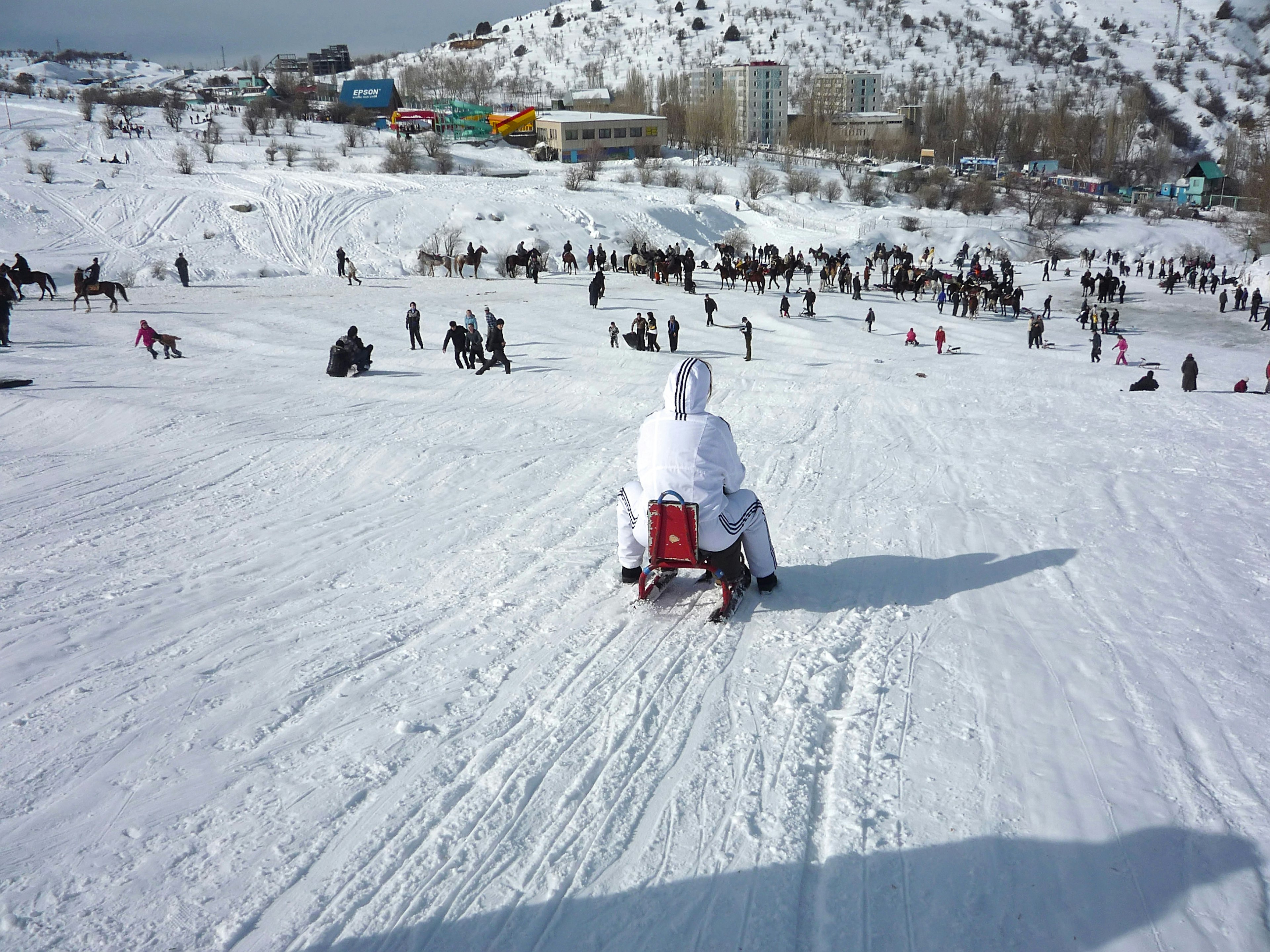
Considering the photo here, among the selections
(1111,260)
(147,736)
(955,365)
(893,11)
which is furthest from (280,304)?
(893,11)

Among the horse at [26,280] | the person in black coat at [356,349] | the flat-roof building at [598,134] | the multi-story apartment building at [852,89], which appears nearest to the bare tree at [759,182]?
the flat-roof building at [598,134]

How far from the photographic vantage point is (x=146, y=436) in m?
10.3

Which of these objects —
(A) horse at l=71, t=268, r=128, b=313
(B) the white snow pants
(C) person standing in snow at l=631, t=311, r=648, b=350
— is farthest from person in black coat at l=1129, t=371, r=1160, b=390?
(A) horse at l=71, t=268, r=128, b=313

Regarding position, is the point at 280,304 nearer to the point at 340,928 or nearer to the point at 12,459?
the point at 12,459

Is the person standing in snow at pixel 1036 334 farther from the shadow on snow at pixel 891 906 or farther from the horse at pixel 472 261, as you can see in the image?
the shadow on snow at pixel 891 906

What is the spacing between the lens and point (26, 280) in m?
20.3

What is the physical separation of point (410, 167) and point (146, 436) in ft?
146

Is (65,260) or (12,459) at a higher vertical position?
(65,260)

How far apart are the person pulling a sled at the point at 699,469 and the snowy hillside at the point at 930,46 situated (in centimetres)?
12825

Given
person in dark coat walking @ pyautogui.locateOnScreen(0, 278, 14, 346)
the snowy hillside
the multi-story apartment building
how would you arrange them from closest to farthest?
person in dark coat walking @ pyautogui.locateOnScreen(0, 278, 14, 346)
the multi-story apartment building
the snowy hillside

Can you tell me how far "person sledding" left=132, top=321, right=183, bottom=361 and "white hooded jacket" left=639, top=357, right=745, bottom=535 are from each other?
1332 centimetres

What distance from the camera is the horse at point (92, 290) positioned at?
63.7 ft

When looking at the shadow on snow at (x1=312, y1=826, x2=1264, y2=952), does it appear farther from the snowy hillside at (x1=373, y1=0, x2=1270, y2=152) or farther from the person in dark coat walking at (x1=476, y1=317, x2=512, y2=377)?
the snowy hillside at (x1=373, y1=0, x2=1270, y2=152)

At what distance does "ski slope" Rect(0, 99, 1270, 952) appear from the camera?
123 inches
